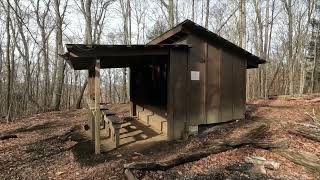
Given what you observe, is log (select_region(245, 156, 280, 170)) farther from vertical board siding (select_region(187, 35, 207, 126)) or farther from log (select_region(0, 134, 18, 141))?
log (select_region(0, 134, 18, 141))

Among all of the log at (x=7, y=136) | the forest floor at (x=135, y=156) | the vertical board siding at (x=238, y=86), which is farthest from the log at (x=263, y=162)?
the log at (x=7, y=136)

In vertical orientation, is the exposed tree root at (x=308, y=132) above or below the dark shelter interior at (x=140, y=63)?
below

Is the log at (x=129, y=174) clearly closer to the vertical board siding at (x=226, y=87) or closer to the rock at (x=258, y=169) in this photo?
the rock at (x=258, y=169)

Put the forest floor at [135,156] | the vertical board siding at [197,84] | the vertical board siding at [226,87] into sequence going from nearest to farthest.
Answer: the forest floor at [135,156]
the vertical board siding at [197,84]
the vertical board siding at [226,87]

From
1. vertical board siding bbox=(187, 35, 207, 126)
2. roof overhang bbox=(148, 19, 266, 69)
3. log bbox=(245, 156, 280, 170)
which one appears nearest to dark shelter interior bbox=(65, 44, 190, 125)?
vertical board siding bbox=(187, 35, 207, 126)

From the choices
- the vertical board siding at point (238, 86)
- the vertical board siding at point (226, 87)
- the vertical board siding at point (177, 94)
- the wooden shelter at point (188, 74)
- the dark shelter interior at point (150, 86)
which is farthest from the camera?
the dark shelter interior at point (150, 86)

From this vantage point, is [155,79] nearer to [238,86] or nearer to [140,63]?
[140,63]

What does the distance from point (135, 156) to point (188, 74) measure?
11.1 ft

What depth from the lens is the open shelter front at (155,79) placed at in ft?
27.7

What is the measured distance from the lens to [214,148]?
8078mm

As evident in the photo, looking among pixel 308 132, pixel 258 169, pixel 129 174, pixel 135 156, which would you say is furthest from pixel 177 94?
pixel 308 132

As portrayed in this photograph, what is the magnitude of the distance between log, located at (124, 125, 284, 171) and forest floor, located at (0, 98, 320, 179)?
0.39ft

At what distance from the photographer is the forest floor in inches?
272

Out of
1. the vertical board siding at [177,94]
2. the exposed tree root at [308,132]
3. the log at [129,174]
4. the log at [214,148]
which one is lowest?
the log at [129,174]
